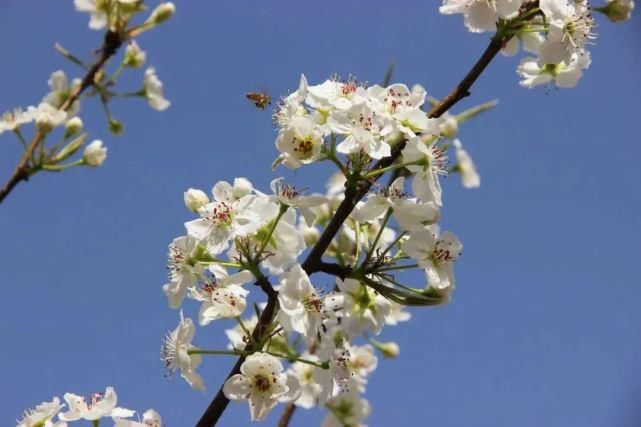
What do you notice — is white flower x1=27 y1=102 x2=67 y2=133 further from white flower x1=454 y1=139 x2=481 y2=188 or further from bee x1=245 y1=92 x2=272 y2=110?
white flower x1=454 y1=139 x2=481 y2=188

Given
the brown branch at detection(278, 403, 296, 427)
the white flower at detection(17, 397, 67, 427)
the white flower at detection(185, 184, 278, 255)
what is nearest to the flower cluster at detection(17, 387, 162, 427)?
the white flower at detection(17, 397, 67, 427)

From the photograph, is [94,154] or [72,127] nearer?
[72,127]

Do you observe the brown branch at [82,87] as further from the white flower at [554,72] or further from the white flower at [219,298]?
the white flower at [554,72]

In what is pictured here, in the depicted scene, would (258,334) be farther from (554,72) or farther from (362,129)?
(554,72)

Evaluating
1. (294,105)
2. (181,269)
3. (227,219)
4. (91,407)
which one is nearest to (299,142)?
(294,105)

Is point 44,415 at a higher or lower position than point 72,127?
lower

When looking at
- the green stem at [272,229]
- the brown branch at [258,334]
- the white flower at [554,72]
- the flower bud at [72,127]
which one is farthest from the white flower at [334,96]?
the white flower at [554,72]

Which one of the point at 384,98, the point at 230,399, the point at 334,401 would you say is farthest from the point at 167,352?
the point at 334,401
